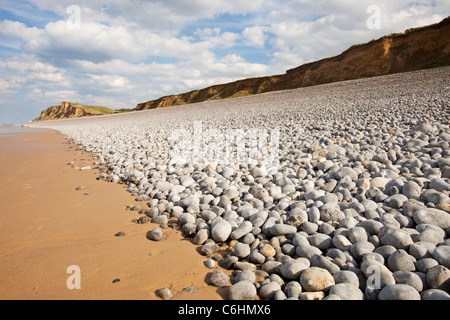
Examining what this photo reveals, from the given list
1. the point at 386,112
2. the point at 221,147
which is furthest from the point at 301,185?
the point at 386,112

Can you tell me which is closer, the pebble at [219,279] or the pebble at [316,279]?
the pebble at [316,279]

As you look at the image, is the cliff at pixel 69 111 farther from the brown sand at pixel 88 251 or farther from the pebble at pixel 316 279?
the pebble at pixel 316 279

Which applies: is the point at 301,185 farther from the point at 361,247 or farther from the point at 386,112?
the point at 386,112

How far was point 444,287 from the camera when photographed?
1.50 meters

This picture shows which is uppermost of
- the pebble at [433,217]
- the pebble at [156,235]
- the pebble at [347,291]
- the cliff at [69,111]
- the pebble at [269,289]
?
the cliff at [69,111]

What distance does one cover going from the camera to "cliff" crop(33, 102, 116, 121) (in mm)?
75750

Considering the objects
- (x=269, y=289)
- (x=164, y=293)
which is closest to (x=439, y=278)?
(x=269, y=289)

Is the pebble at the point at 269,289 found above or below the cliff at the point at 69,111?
below

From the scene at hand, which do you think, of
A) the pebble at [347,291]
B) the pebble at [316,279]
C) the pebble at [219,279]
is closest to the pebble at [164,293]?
the pebble at [219,279]

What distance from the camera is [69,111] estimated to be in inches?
3118

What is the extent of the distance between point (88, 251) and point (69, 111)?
9199 cm

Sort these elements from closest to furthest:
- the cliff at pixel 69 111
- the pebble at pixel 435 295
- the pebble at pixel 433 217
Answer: the pebble at pixel 435 295 → the pebble at pixel 433 217 → the cliff at pixel 69 111

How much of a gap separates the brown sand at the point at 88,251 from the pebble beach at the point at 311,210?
3.2 inches

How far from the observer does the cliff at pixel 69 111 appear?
7575 centimetres
